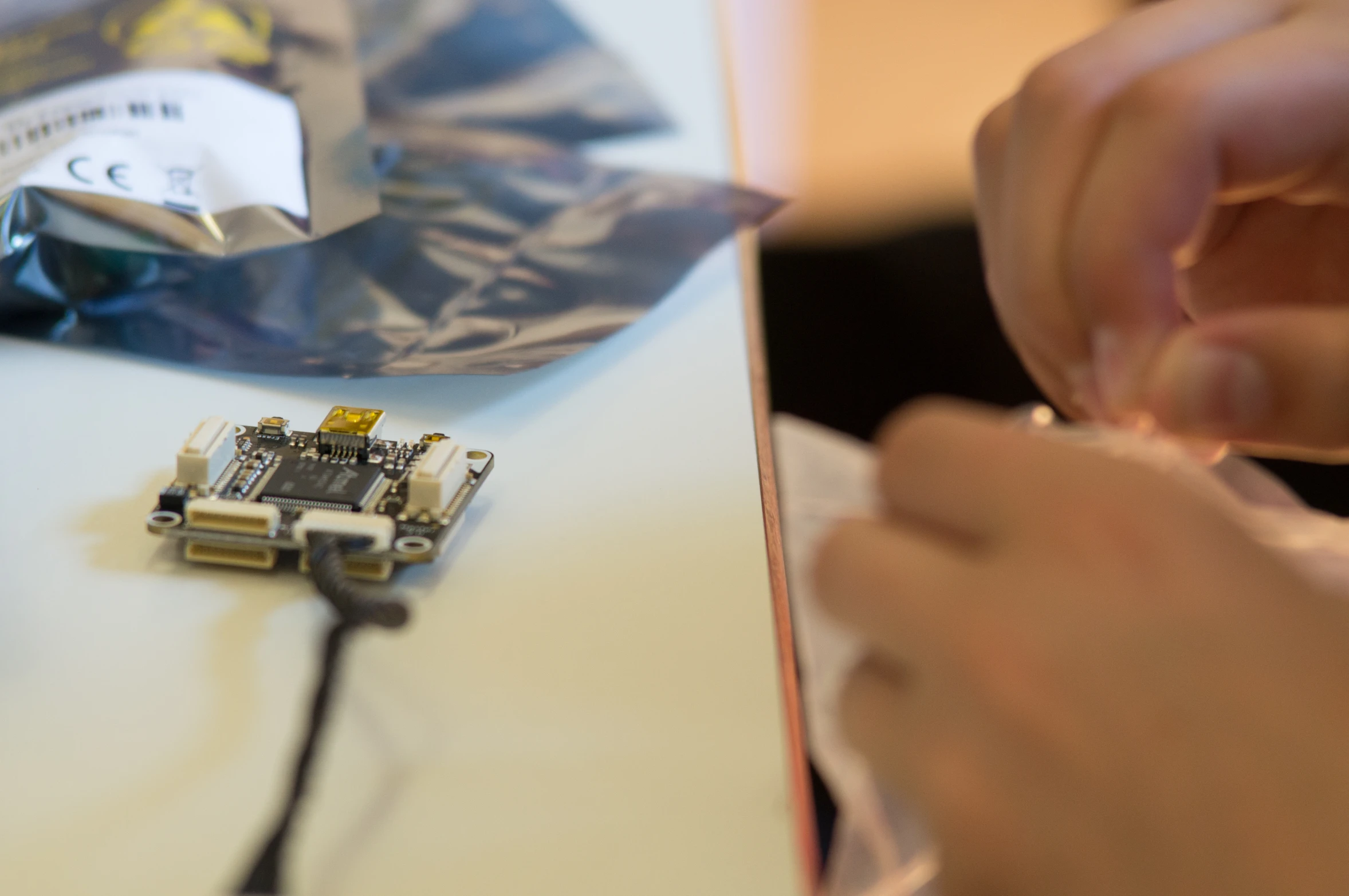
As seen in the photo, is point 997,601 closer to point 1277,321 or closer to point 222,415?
point 1277,321

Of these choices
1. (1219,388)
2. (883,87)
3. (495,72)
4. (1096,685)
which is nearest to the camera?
(1096,685)

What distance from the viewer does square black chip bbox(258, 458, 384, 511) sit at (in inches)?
17.8

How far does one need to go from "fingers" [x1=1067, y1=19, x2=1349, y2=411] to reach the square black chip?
0.30m

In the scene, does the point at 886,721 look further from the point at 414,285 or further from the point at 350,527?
the point at 414,285

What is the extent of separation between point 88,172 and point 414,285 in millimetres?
174

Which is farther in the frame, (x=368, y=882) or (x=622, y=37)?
(x=622, y=37)

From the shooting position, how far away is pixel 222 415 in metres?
0.54

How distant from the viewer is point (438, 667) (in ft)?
1.31

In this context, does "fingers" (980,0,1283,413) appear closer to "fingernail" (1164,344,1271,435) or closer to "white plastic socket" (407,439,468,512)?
"fingernail" (1164,344,1271,435)

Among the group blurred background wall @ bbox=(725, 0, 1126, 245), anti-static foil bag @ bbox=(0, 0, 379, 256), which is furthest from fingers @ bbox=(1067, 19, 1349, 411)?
blurred background wall @ bbox=(725, 0, 1126, 245)

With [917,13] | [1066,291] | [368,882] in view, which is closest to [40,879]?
[368,882]

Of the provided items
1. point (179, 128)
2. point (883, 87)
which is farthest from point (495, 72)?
point (883, 87)

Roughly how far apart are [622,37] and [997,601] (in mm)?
729

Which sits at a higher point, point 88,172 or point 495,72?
point 495,72
